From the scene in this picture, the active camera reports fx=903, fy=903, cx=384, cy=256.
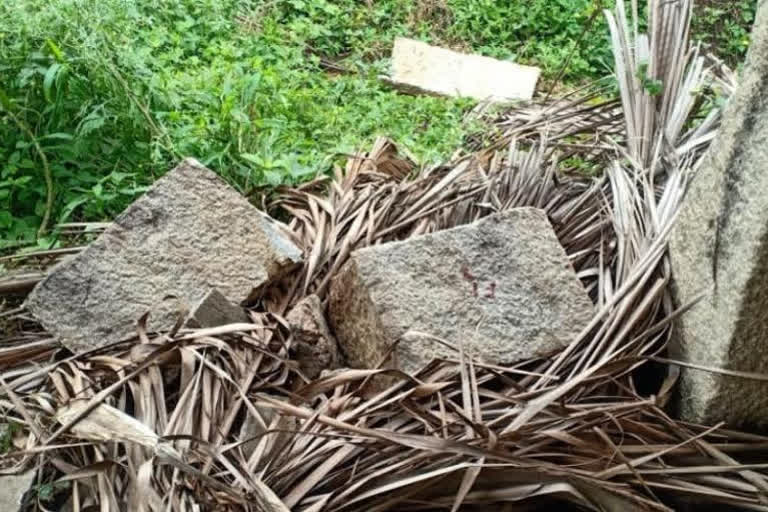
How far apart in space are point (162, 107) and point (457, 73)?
1.81m

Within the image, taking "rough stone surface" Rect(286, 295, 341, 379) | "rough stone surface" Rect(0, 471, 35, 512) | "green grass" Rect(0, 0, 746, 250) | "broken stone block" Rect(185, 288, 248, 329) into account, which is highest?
"green grass" Rect(0, 0, 746, 250)

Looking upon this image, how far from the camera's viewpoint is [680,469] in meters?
1.94

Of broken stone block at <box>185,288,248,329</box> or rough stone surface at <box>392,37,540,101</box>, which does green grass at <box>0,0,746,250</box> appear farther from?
broken stone block at <box>185,288,248,329</box>

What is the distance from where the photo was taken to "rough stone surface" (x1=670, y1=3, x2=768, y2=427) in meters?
1.87

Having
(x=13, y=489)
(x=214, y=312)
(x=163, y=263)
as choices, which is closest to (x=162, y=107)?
(x=163, y=263)

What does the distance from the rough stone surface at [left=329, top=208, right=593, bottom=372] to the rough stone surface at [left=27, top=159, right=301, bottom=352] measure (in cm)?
32

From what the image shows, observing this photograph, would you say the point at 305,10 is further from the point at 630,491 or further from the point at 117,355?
the point at 630,491

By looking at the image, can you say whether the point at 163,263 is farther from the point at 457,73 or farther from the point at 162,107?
the point at 457,73

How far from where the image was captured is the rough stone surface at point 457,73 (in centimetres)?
453

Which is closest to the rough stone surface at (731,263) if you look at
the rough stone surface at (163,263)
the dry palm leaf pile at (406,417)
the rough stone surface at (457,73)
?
the dry palm leaf pile at (406,417)

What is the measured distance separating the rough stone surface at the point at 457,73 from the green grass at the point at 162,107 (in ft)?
0.52

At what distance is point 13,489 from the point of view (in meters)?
1.97

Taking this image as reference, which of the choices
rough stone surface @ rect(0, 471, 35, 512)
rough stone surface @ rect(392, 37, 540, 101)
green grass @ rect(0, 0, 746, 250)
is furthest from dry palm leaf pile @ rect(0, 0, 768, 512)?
rough stone surface @ rect(392, 37, 540, 101)

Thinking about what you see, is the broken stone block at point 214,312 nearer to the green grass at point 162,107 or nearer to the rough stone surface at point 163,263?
the rough stone surface at point 163,263
